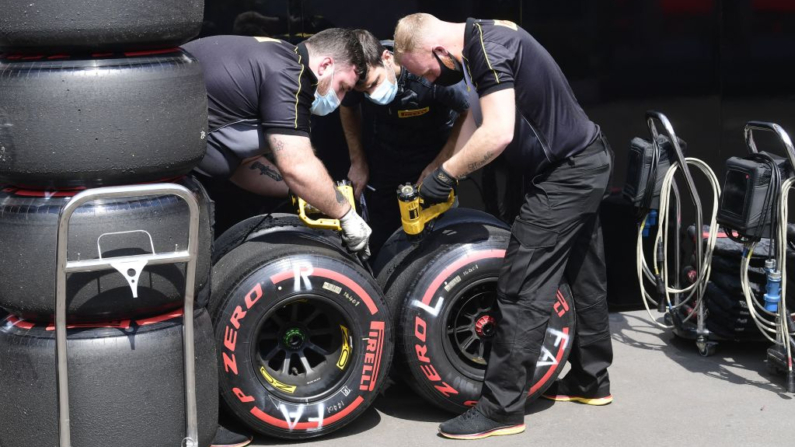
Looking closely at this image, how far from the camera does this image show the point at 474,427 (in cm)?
498

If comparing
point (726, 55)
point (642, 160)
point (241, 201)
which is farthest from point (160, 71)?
point (726, 55)

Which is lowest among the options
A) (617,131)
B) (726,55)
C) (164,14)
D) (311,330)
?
(311,330)

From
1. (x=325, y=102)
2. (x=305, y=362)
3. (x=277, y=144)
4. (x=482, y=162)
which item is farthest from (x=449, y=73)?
(x=305, y=362)

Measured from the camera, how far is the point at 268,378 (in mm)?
4941

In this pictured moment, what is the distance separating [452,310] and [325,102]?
3.79ft

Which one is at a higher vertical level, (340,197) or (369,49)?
(369,49)

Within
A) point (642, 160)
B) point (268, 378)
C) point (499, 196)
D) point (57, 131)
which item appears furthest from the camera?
point (499, 196)

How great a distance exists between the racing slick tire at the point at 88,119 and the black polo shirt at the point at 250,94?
2.40ft

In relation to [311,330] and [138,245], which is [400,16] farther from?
[138,245]

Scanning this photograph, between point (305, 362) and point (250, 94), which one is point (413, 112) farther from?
point (305, 362)

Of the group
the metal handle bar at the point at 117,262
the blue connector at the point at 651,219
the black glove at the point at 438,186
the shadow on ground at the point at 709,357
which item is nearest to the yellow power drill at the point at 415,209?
the black glove at the point at 438,186

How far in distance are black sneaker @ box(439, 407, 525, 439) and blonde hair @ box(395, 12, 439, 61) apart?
1.67 m

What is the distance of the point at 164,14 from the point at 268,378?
1.73 m

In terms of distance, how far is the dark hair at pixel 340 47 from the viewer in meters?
5.13
